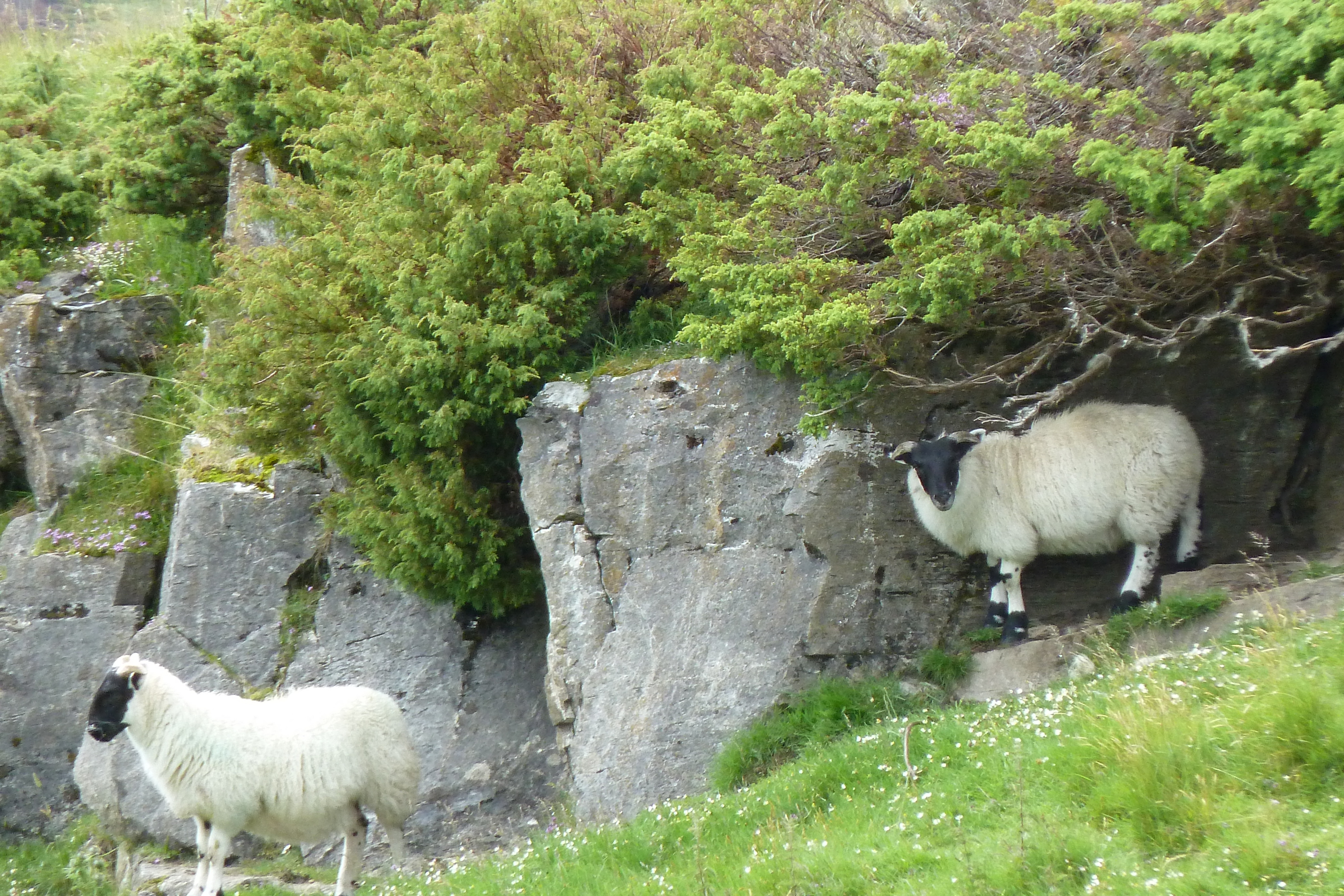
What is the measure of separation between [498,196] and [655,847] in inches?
270

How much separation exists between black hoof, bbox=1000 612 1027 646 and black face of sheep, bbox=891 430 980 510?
116 cm

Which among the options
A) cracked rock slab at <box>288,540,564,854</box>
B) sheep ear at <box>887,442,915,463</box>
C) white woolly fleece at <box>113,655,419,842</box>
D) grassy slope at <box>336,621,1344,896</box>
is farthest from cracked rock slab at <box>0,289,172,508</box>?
sheep ear at <box>887,442,915,463</box>

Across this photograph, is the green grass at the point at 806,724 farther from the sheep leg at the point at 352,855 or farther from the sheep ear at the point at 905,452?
the sheep leg at the point at 352,855

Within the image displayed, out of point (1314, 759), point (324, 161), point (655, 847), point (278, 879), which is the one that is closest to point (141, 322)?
point (324, 161)

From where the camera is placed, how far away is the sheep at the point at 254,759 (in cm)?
995

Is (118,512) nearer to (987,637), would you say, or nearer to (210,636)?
(210,636)

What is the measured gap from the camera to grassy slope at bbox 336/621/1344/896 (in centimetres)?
543

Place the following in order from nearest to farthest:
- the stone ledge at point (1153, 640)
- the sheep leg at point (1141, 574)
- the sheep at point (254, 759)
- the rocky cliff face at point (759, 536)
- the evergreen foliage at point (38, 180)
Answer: the stone ledge at point (1153, 640)
the sheep leg at point (1141, 574)
the sheep at point (254, 759)
the rocky cliff face at point (759, 536)
the evergreen foliage at point (38, 180)

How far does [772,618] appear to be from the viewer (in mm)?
10414

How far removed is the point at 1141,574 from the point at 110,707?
9.34 m

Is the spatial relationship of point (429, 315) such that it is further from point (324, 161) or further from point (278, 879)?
point (278, 879)

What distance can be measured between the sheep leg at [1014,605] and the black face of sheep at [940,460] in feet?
2.76

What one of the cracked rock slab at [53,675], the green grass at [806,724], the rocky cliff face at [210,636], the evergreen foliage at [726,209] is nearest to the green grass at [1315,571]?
the evergreen foliage at [726,209]

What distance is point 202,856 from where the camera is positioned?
10023 millimetres
